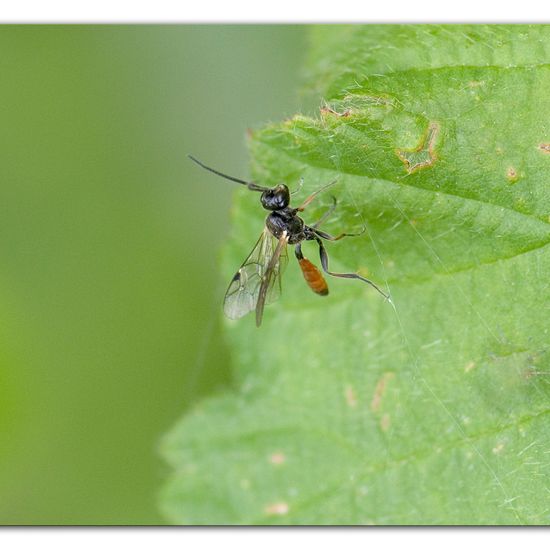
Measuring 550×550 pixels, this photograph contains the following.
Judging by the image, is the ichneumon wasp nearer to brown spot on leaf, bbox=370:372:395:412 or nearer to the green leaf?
the green leaf

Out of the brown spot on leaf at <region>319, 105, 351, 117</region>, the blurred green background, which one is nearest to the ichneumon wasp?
the brown spot on leaf at <region>319, 105, 351, 117</region>

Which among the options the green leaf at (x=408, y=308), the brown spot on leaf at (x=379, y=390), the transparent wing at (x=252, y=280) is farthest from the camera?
the transparent wing at (x=252, y=280)

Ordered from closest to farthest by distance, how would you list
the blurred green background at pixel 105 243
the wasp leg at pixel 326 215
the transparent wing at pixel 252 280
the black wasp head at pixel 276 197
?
the wasp leg at pixel 326 215 → the black wasp head at pixel 276 197 → the transparent wing at pixel 252 280 → the blurred green background at pixel 105 243

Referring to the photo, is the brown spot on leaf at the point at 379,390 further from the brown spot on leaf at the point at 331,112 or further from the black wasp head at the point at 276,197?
the brown spot on leaf at the point at 331,112

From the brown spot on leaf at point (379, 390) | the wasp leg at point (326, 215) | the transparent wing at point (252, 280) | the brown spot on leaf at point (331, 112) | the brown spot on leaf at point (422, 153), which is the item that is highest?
the brown spot on leaf at point (331, 112)

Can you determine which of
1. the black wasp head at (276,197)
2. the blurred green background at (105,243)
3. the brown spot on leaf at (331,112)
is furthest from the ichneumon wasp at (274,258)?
the blurred green background at (105,243)

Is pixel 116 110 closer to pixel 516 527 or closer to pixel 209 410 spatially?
pixel 209 410

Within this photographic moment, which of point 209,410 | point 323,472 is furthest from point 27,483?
point 323,472
